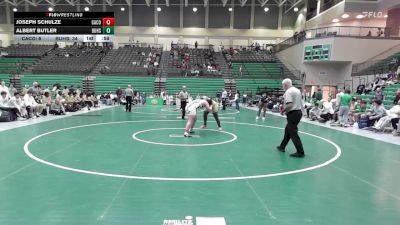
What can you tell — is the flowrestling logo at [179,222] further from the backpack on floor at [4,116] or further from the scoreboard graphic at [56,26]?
the scoreboard graphic at [56,26]

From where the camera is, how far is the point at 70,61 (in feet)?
122

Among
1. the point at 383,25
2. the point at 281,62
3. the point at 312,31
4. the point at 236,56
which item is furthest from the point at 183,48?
the point at 383,25

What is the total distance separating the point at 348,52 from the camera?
27844 mm

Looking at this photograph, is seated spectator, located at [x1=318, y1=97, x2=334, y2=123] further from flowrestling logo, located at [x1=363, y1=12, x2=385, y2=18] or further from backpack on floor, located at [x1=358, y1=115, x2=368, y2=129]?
flowrestling logo, located at [x1=363, y1=12, x2=385, y2=18]

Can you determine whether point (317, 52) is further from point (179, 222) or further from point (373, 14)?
point (179, 222)

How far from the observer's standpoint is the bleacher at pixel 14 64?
115 ft

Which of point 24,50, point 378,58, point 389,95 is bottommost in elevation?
point 389,95

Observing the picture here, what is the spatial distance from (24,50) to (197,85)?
24651 millimetres

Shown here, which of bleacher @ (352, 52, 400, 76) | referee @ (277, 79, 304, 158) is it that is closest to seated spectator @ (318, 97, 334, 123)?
referee @ (277, 79, 304, 158)

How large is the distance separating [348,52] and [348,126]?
16.7 m

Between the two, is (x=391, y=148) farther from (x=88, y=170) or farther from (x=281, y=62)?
(x=281, y=62)

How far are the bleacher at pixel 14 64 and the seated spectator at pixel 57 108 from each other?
22.3 meters

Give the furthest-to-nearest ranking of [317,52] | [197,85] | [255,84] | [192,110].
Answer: [255,84], [197,85], [317,52], [192,110]

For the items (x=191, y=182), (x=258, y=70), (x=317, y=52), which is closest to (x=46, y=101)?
(x=191, y=182)
